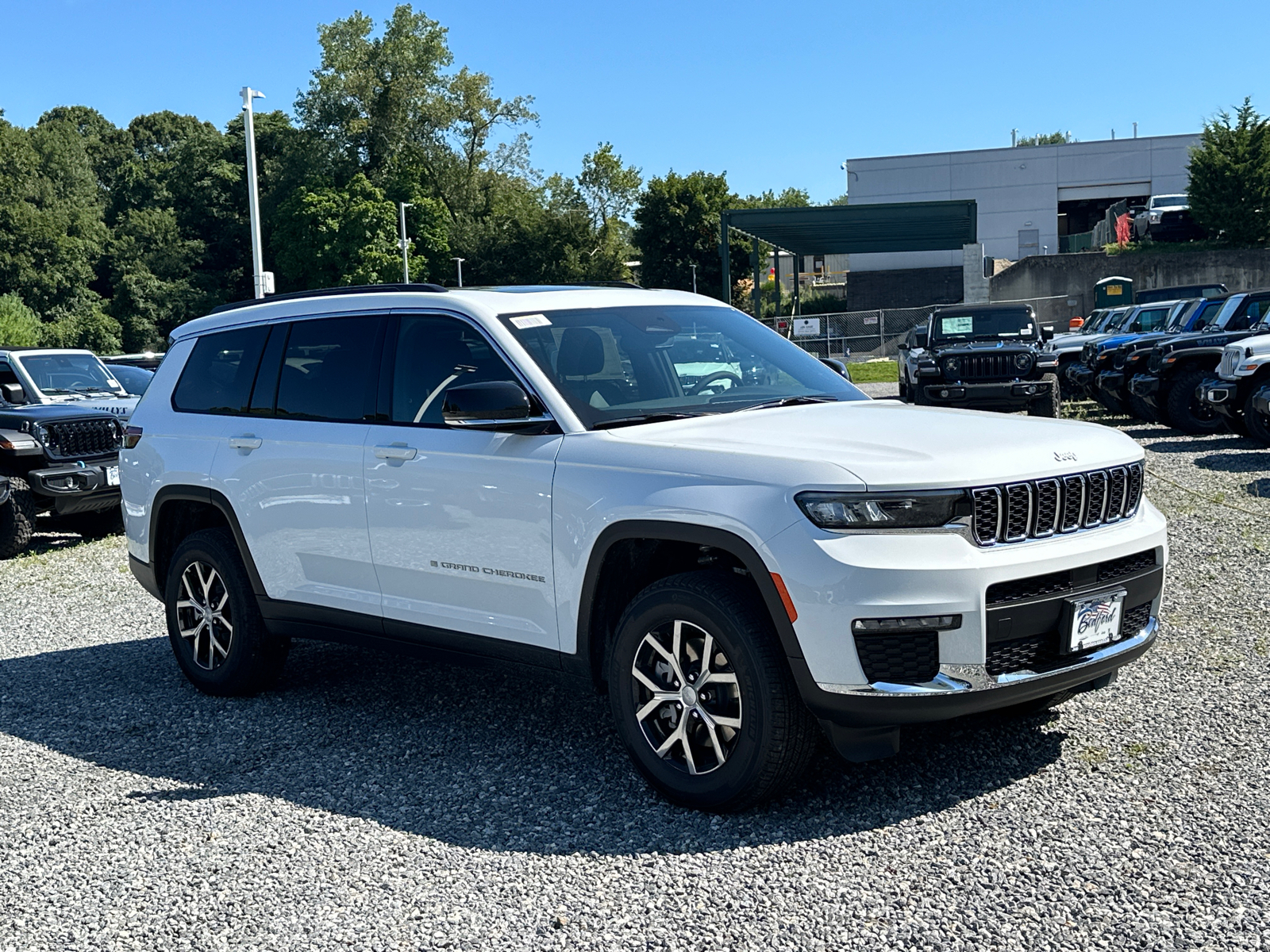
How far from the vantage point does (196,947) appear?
12.3 ft

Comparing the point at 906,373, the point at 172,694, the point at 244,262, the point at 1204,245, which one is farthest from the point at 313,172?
the point at 172,694

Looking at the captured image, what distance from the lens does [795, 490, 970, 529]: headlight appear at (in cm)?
413

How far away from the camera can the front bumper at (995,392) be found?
1939 centimetres

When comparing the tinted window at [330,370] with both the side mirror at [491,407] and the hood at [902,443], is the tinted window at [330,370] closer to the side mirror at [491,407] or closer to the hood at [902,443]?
the side mirror at [491,407]

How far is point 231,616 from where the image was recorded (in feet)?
21.1

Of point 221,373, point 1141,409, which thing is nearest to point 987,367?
point 1141,409

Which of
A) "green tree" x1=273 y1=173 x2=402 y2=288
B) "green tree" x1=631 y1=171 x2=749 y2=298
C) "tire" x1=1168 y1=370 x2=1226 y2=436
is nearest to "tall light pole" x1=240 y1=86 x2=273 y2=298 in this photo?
"tire" x1=1168 y1=370 x2=1226 y2=436

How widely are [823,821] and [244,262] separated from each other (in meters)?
88.8

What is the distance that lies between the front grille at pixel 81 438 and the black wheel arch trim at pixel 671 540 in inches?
351

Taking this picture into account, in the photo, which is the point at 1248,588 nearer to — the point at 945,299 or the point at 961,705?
the point at 961,705

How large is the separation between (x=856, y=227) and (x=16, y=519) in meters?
33.5

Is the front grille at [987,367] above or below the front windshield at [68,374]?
below

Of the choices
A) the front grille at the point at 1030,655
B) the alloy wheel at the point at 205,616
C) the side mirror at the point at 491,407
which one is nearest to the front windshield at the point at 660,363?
the side mirror at the point at 491,407

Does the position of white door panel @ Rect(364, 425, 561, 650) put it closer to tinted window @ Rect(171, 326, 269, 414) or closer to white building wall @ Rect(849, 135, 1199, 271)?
tinted window @ Rect(171, 326, 269, 414)
